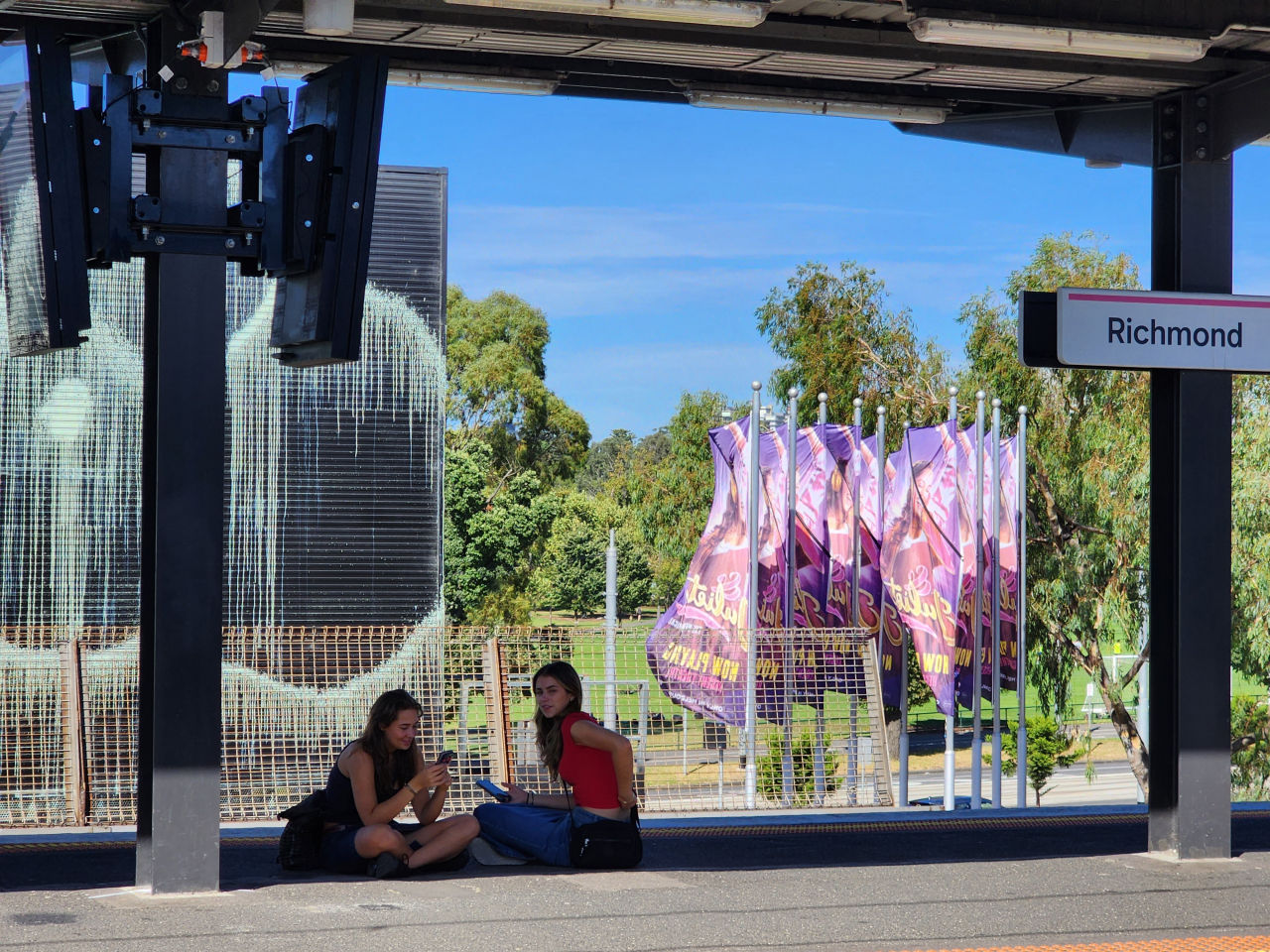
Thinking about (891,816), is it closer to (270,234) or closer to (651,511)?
(270,234)

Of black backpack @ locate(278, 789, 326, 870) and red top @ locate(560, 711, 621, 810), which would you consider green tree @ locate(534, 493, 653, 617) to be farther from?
black backpack @ locate(278, 789, 326, 870)

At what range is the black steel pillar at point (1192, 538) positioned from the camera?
816 cm

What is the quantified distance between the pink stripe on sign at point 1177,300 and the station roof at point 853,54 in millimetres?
919

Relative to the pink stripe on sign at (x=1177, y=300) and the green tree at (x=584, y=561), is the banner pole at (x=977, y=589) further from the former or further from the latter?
the green tree at (x=584, y=561)

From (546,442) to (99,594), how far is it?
40450 mm

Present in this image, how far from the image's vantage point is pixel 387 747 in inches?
298

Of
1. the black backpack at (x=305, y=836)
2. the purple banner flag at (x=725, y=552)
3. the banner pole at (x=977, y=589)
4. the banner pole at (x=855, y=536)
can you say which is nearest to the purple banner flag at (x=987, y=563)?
the banner pole at (x=977, y=589)

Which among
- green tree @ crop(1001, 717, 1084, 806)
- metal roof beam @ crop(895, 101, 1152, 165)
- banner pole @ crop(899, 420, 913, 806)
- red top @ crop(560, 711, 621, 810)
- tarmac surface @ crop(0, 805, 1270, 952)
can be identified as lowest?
green tree @ crop(1001, 717, 1084, 806)

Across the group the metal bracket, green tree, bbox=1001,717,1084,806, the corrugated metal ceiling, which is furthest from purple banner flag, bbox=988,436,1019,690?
the metal bracket

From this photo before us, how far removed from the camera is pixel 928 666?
21.3 m

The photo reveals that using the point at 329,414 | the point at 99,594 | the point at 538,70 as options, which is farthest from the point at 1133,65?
the point at 99,594

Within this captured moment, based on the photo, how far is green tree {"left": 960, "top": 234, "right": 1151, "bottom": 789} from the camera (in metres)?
28.4

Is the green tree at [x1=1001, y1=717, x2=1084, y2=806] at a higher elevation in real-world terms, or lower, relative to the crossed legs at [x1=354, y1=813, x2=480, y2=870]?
lower

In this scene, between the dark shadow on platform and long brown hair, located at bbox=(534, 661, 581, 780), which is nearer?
the dark shadow on platform
